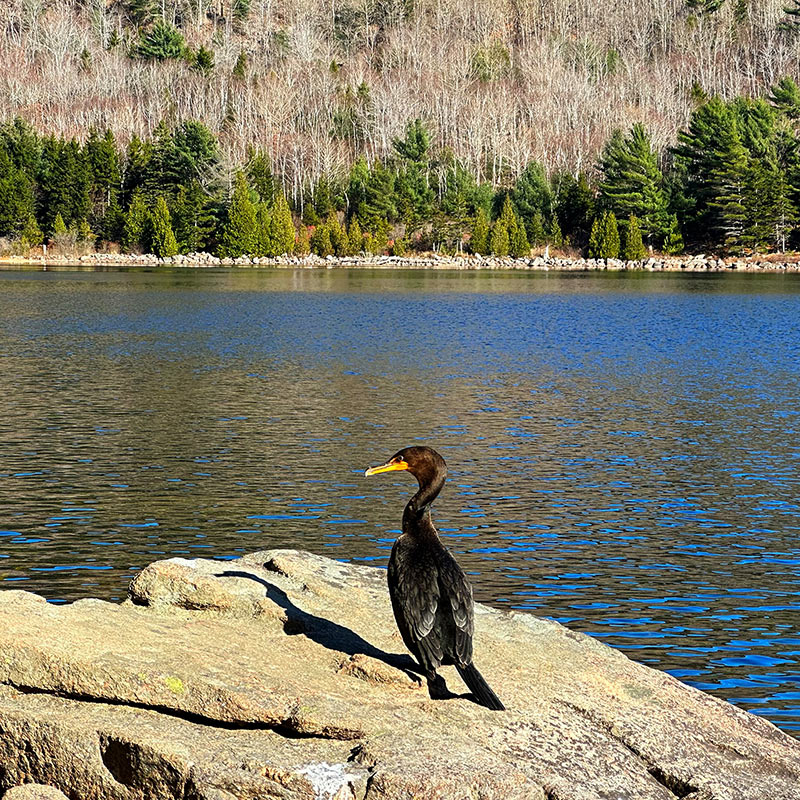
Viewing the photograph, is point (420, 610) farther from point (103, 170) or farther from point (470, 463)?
point (103, 170)

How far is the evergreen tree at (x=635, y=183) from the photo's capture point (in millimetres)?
105750

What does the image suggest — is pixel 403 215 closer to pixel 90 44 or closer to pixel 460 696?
pixel 90 44

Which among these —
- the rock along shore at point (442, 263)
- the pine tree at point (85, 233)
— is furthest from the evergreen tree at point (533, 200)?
the pine tree at point (85, 233)

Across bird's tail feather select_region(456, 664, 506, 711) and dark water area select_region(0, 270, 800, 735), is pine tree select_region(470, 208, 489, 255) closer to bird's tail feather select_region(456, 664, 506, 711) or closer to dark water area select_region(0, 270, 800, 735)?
dark water area select_region(0, 270, 800, 735)

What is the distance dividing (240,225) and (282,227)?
4463 millimetres

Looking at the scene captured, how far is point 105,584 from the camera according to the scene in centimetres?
1298

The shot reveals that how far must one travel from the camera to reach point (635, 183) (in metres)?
106

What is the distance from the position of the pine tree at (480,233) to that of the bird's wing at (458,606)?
347 feet

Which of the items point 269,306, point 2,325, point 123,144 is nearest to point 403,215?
point 123,144

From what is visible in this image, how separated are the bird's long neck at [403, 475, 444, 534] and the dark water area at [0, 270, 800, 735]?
355 centimetres

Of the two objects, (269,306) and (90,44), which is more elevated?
(90,44)

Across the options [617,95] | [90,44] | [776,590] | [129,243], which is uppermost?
[90,44]

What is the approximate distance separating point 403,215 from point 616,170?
70.5ft

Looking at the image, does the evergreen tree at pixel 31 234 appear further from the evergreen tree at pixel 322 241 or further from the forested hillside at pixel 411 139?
the evergreen tree at pixel 322 241
